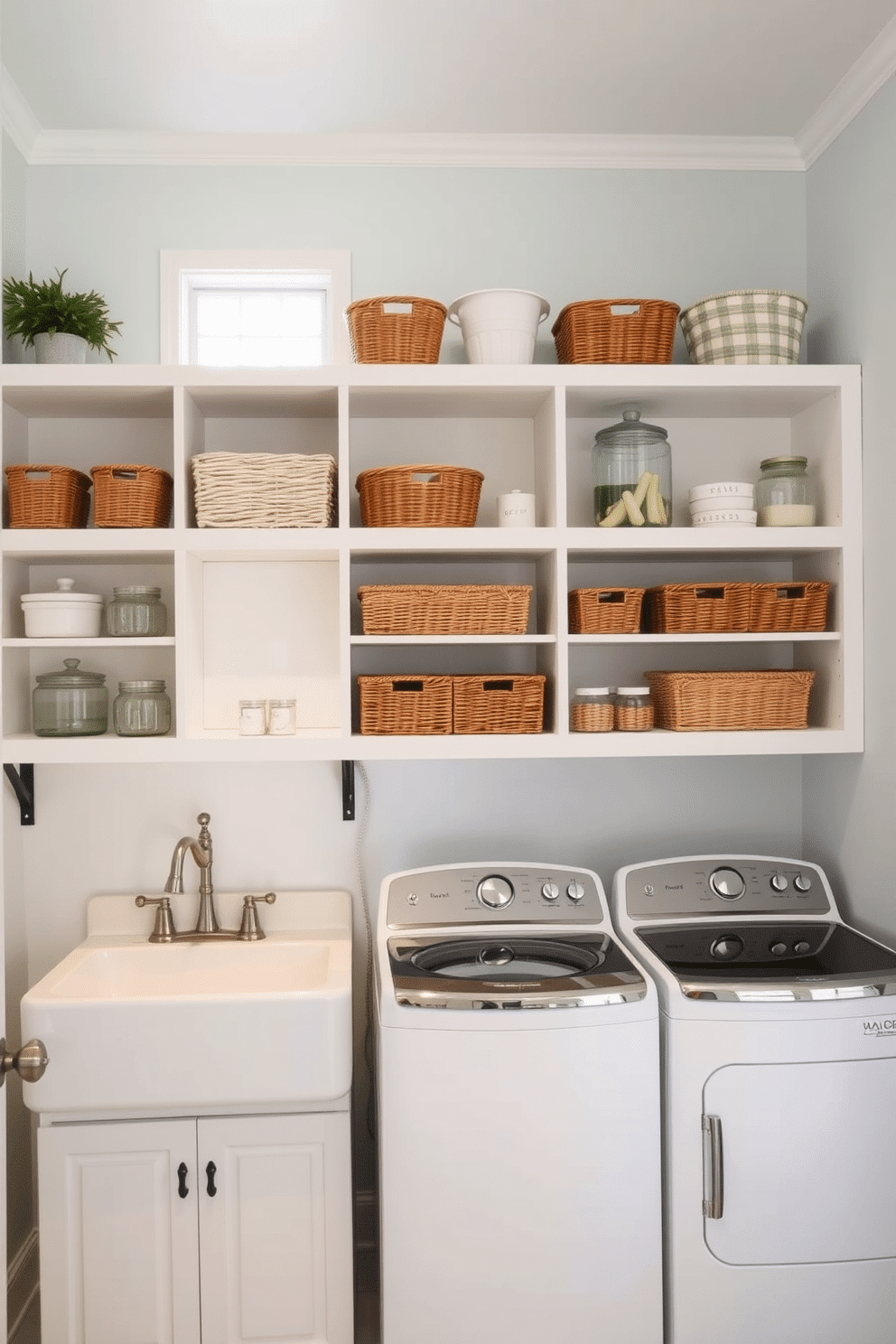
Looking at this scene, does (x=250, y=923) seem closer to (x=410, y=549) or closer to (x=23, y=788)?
(x=23, y=788)

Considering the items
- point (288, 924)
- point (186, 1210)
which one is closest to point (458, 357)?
point (288, 924)

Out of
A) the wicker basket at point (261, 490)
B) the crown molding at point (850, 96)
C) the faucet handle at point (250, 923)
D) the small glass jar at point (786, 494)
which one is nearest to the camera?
the crown molding at point (850, 96)

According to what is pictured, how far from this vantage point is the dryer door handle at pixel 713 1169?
1.83m

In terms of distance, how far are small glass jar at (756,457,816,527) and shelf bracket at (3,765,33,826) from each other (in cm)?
188

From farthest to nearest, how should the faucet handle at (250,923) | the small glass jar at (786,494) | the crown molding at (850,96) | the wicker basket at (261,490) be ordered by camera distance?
the faucet handle at (250,923)
the small glass jar at (786,494)
the wicker basket at (261,490)
the crown molding at (850,96)

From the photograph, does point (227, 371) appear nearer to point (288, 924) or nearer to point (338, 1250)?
point (288, 924)

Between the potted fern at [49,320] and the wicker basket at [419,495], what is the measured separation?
2.40ft

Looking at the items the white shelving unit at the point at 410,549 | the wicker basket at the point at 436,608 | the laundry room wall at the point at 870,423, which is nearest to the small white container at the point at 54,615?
the white shelving unit at the point at 410,549

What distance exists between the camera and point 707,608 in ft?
7.20

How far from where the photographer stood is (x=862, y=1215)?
72.6 inches

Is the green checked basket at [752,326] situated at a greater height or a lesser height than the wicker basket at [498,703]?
greater

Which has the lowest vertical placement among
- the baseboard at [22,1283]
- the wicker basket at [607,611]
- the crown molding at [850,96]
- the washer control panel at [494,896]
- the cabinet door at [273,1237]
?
the baseboard at [22,1283]

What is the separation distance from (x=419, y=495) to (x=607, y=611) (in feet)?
1.63

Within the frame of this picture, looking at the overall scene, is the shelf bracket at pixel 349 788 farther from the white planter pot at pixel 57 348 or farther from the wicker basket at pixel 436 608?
the white planter pot at pixel 57 348
